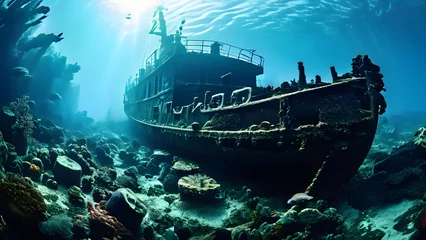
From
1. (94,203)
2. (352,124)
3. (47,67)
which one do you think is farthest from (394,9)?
(47,67)

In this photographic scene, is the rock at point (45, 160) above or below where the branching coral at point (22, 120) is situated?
below

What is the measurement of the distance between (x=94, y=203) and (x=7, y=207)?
2.98 meters

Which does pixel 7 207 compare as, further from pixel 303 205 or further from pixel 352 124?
pixel 352 124

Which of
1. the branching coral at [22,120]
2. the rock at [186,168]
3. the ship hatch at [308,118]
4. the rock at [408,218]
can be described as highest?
the ship hatch at [308,118]

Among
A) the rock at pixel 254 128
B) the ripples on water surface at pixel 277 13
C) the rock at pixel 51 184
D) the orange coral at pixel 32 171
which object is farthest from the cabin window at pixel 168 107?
the ripples on water surface at pixel 277 13

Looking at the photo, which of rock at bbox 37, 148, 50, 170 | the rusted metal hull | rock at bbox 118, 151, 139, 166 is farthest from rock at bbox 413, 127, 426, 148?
rock at bbox 118, 151, 139, 166

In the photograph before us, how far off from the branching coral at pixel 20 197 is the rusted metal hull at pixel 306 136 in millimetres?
5881

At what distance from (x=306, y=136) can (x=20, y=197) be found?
23.2ft

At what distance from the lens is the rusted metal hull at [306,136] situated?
22.0 feet

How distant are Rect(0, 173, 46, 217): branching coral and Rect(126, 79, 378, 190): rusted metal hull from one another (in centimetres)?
588

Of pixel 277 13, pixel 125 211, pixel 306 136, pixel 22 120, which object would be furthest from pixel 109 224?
pixel 277 13

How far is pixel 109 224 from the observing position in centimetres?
590

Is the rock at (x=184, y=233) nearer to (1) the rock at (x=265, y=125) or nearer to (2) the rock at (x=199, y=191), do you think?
(2) the rock at (x=199, y=191)

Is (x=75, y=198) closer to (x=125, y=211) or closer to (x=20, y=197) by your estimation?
(x=125, y=211)
